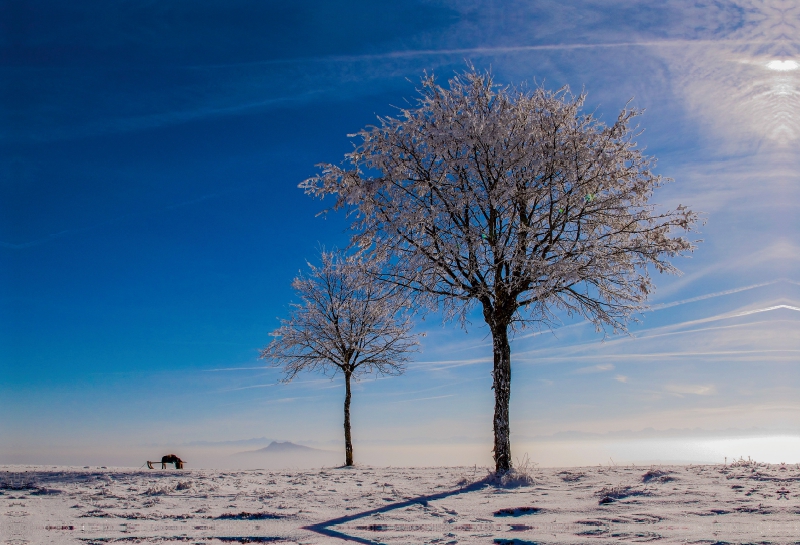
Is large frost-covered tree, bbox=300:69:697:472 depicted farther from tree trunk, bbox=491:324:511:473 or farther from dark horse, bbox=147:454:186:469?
dark horse, bbox=147:454:186:469

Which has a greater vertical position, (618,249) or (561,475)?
(618,249)

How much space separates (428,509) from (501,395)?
16.2ft

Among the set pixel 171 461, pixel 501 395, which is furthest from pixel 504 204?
pixel 171 461

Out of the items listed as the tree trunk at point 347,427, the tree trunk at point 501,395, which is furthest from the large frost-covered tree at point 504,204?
the tree trunk at point 347,427

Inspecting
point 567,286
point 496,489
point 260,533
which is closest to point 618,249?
point 567,286

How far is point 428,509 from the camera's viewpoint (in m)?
7.83

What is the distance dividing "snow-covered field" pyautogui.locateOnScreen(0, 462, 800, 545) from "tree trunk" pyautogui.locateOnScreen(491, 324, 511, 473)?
3.15 ft

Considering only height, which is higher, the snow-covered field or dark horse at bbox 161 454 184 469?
the snow-covered field

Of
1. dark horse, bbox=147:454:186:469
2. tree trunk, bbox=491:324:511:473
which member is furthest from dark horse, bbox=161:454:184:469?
tree trunk, bbox=491:324:511:473

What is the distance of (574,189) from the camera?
12656mm

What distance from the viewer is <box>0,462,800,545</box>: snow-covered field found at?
5.73 meters

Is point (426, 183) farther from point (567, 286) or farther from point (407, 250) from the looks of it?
point (567, 286)

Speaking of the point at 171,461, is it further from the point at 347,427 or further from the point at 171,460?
the point at 347,427

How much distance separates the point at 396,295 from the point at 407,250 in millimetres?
1293
